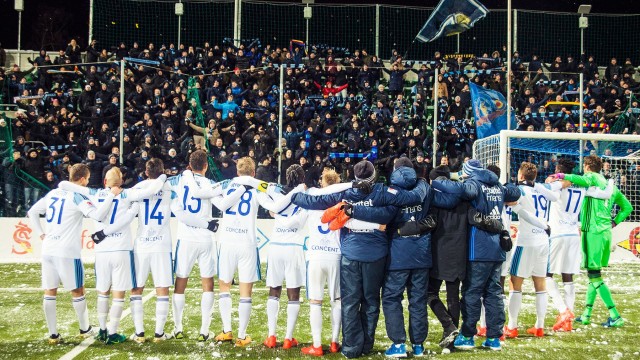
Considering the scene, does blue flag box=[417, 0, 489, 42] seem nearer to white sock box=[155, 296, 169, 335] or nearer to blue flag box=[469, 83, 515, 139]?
blue flag box=[469, 83, 515, 139]

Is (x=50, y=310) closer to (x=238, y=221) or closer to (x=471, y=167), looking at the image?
(x=238, y=221)

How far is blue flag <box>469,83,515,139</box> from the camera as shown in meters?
16.6

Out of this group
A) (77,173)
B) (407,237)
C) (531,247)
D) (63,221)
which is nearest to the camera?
(407,237)

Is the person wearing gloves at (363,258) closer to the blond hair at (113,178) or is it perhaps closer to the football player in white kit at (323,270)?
the football player in white kit at (323,270)

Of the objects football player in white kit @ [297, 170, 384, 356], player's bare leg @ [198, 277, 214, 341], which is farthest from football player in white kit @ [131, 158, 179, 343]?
football player in white kit @ [297, 170, 384, 356]

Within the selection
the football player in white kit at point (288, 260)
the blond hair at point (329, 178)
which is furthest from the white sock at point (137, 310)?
the blond hair at point (329, 178)

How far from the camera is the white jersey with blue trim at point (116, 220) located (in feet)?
24.9

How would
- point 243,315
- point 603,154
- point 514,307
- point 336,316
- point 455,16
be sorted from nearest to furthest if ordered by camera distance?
point 336,316 < point 243,315 < point 514,307 < point 603,154 < point 455,16

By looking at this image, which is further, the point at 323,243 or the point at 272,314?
the point at 272,314

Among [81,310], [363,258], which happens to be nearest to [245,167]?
[363,258]

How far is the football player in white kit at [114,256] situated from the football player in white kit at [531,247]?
437 cm

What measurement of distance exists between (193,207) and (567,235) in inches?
193

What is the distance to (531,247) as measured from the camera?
8195 mm

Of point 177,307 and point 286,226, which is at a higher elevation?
point 286,226
